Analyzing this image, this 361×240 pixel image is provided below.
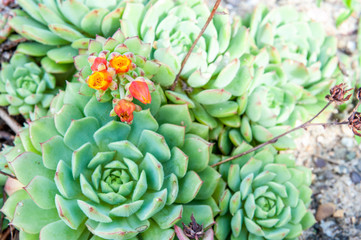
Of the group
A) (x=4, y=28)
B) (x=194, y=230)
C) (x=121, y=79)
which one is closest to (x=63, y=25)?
(x=4, y=28)

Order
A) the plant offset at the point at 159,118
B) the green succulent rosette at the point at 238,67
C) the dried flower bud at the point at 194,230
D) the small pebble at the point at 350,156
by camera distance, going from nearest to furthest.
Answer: the dried flower bud at the point at 194,230, the plant offset at the point at 159,118, the green succulent rosette at the point at 238,67, the small pebble at the point at 350,156

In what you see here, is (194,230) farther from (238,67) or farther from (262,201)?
(238,67)

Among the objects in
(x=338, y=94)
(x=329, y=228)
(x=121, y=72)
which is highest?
(x=121, y=72)

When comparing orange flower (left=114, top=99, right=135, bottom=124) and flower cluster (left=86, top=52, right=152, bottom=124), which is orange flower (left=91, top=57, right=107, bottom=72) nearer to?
flower cluster (left=86, top=52, right=152, bottom=124)

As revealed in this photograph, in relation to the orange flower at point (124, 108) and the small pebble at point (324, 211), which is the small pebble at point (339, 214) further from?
the orange flower at point (124, 108)

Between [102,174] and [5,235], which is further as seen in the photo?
[5,235]

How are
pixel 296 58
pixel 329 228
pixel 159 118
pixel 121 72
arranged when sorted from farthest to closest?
1. pixel 296 58
2. pixel 329 228
3. pixel 159 118
4. pixel 121 72

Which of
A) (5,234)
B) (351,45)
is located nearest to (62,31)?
(5,234)

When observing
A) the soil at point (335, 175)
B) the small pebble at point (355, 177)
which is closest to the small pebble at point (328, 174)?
the soil at point (335, 175)
